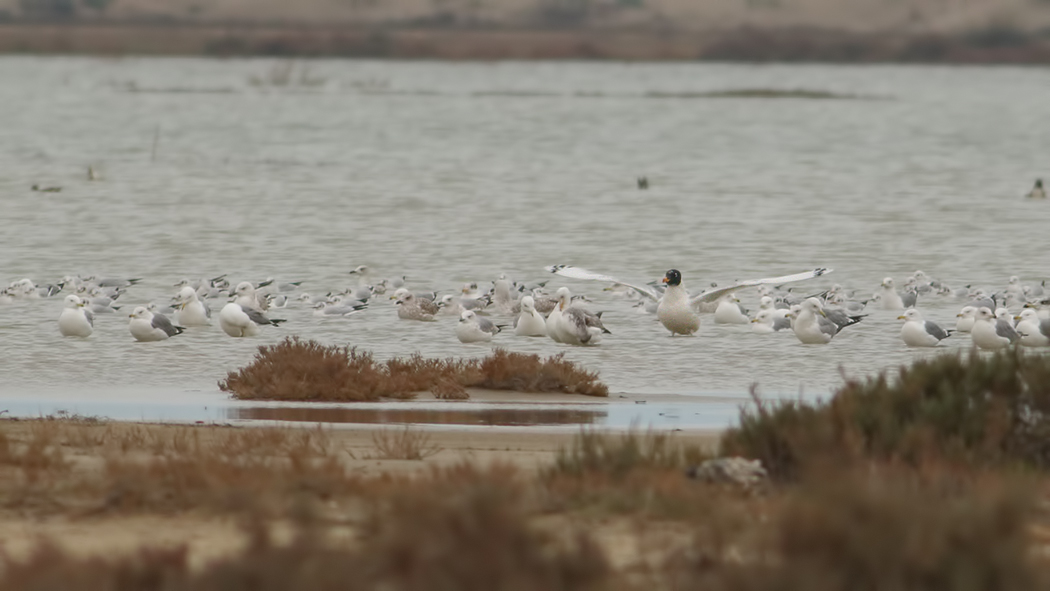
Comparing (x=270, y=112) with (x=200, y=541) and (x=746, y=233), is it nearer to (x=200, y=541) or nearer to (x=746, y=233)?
(x=746, y=233)

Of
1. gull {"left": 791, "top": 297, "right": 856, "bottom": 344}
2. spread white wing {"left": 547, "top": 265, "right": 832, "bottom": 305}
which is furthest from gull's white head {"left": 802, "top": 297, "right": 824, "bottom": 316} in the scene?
spread white wing {"left": 547, "top": 265, "right": 832, "bottom": 305}

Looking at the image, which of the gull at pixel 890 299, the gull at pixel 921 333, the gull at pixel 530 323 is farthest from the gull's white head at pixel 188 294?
the gull at pixel 890 299

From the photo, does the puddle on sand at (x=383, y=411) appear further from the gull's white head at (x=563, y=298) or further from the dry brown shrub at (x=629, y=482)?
the gull's white head at (x=563, y=298)

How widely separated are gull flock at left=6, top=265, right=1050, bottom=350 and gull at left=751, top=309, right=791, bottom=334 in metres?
0.01

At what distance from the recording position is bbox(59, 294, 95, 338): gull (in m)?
18.7

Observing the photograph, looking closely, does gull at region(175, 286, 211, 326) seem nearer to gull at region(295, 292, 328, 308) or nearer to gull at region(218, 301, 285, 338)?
gull at region(218, 301, 285, 338)

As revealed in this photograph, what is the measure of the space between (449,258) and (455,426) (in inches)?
676

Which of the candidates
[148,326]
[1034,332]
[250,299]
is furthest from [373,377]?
[1034,332]

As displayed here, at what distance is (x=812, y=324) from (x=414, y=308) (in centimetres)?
492

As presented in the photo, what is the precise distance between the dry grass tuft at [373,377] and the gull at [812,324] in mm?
4516

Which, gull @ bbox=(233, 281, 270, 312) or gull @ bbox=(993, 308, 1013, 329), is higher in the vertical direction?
gull @ bbox=(233, 281, 270, 312)

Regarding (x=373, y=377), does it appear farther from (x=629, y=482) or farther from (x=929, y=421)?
(x=929, y=421)

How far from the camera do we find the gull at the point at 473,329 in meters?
19.0

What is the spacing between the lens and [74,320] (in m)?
18.7
